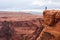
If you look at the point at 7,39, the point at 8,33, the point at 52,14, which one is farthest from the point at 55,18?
the point at 8,33

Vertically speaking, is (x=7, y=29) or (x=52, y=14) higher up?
(x=52, y=14)

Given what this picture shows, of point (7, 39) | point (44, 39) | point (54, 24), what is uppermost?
point (54, 24)

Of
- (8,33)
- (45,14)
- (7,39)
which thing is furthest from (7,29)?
(45,14)

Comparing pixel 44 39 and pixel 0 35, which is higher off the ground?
pixel 44 39

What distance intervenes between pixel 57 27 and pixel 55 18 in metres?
0.63

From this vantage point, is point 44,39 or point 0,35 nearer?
point 44,39

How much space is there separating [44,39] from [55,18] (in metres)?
1.33

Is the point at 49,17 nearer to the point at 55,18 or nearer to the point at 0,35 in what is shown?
the point at 55,18

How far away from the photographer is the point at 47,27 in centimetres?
1262

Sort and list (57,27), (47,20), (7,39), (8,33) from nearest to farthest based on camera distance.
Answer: (57,27) → (47,20) → (7,39) → (8,33)

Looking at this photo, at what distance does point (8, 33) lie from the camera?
40.0 metres

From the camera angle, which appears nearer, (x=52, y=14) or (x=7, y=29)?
(x=52, y=14)

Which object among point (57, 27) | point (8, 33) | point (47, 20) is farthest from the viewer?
point (8, 33)

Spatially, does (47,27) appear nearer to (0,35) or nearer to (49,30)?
(49,30)
